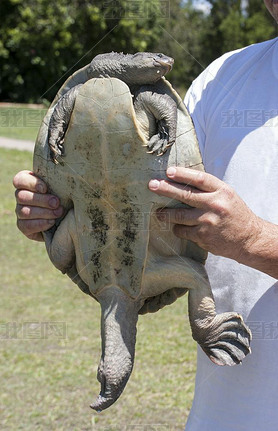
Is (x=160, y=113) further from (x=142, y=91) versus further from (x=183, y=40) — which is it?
(x=183, y=40)

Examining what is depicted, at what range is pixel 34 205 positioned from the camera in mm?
1800

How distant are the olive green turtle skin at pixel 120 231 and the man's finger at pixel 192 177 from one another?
5 cm

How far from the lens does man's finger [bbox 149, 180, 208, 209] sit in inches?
62.2

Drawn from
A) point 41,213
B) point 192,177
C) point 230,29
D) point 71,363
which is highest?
point 192,177

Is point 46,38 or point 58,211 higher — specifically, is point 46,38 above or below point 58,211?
below

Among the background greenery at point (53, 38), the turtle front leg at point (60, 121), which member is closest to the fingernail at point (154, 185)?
the turtle front leg at point (60, 121)

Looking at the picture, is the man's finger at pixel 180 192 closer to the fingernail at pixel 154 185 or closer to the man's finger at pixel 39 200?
the fingernail at pixel 154 185

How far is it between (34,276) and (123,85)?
4779 millimetres

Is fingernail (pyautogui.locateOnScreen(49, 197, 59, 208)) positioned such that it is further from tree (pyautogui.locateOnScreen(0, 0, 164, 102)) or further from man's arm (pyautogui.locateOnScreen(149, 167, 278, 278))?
tree (pyautogui.locateOnScreen(0, 0, 164, 102))

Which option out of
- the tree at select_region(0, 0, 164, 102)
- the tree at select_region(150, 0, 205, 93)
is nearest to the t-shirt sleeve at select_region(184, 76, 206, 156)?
the tree at select_region(0, 0, 164, 102)

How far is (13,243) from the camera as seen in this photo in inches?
281

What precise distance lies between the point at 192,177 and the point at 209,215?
0.39 feet

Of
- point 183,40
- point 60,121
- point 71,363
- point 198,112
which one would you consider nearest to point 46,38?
point 183,40

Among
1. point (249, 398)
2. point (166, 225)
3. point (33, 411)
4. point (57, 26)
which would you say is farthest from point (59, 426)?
point (57, 26)
